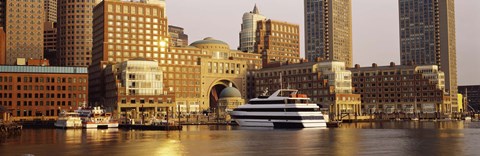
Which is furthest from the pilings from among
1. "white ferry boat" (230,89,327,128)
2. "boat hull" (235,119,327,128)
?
"white ferry boat" (230,89,327,128)

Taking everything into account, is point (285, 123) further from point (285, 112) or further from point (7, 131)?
point (7, 131)

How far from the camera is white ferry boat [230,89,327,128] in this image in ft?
579

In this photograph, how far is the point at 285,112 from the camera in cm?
17938

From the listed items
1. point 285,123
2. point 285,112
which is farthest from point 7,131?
point 285,112

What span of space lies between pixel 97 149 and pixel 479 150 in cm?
6027

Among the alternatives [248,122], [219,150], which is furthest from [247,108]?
[219,150]

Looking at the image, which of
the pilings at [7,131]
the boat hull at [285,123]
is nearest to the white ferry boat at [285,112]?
the boat hull at [285,123]

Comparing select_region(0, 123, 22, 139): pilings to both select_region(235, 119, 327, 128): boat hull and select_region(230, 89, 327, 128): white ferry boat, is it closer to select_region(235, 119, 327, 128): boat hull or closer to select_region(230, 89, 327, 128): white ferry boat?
select_region(235, 119, 327, 128): boat hull

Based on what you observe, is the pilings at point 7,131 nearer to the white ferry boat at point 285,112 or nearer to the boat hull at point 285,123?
the boat hull at point 285,123

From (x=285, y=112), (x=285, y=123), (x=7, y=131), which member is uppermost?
(x=285, y=112)

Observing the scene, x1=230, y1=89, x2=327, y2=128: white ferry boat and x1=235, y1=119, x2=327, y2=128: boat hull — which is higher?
→ x1=230, y1=89, x2=327, y2=128: white ferry boat

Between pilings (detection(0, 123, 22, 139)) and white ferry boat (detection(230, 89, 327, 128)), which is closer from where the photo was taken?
pilings (detection(0, 123, 22, 139))

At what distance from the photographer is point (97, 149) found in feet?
325

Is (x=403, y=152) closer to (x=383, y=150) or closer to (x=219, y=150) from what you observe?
(x=383, y=150)
